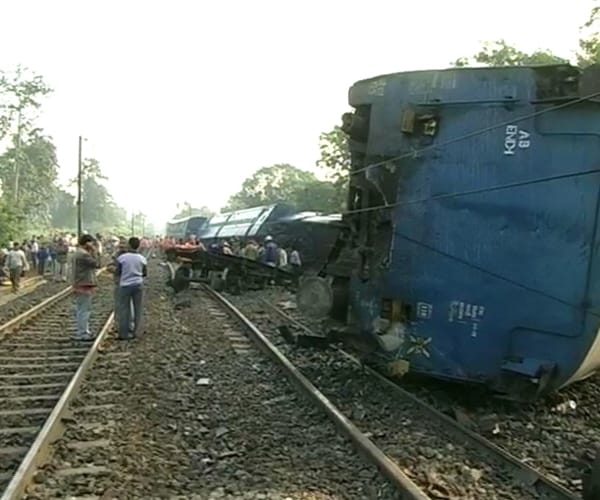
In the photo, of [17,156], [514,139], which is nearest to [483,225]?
[514,139]

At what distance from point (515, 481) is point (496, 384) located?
1.69 metres

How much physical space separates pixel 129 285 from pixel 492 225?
Result: 719cm

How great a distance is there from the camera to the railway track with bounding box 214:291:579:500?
5465 millimetres

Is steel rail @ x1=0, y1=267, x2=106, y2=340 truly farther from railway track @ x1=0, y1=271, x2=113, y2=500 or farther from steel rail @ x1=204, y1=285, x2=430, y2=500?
steel rail @ x1=204, y1=285, x2=430, y2=500

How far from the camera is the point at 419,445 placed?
6.51 m

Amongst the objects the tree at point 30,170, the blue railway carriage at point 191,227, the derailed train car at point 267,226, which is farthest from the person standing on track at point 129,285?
the tree at point 30,170

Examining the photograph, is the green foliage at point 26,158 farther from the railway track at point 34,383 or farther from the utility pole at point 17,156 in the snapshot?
the railway track at point 34,383

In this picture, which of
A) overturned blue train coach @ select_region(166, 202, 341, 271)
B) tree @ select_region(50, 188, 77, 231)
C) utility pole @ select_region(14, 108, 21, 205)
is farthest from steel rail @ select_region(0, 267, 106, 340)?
tree @ select_region(50, 188, 77, 231)

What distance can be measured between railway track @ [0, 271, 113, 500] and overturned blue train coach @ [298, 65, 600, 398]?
3.27 m

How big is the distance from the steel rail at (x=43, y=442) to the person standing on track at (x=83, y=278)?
292 centimetres

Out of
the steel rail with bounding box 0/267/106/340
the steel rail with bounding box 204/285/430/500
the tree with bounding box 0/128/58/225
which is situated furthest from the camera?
the tree with bounding box 0/128/58/225

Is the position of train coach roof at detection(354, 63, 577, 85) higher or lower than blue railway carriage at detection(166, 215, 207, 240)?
higher

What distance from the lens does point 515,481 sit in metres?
5.72

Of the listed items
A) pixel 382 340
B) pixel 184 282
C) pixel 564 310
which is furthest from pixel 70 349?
pixel 184 282
